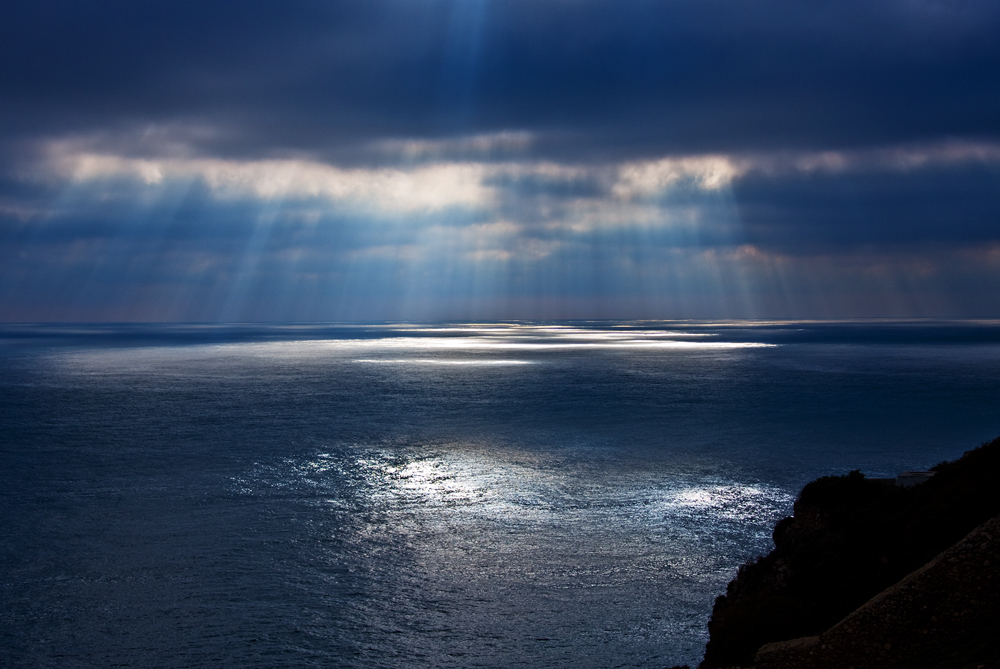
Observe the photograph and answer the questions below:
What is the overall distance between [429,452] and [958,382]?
5165 centimetres

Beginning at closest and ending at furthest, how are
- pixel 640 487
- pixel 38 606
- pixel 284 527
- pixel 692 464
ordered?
pixel 38 606
pixel 284 527
pixel 640 487
pixel 692 464

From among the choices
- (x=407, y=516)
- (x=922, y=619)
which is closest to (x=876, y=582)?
(x=922, y=619)

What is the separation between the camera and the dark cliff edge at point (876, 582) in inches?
406

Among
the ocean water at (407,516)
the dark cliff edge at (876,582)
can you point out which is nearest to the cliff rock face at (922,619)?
the dark cliff edge at (876,582)

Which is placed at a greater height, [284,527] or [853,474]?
[853,474]

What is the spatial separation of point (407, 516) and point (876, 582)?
46.0 ft

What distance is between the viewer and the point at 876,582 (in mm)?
13406

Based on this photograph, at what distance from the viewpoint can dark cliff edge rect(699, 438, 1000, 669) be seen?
10320 mm

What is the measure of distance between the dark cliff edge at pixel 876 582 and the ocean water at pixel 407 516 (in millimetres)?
1949

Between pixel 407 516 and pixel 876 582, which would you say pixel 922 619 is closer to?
pixel 876 582

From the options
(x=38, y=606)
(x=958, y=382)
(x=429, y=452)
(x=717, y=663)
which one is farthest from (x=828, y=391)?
(x=38, y=606)

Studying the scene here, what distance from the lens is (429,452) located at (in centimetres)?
3438

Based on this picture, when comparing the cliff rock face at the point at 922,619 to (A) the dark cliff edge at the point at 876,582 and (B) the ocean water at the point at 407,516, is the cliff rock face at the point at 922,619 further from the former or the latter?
(B) the ocean water at the point at 407,516

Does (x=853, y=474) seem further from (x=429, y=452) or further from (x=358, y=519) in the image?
(x=429, y=452)
